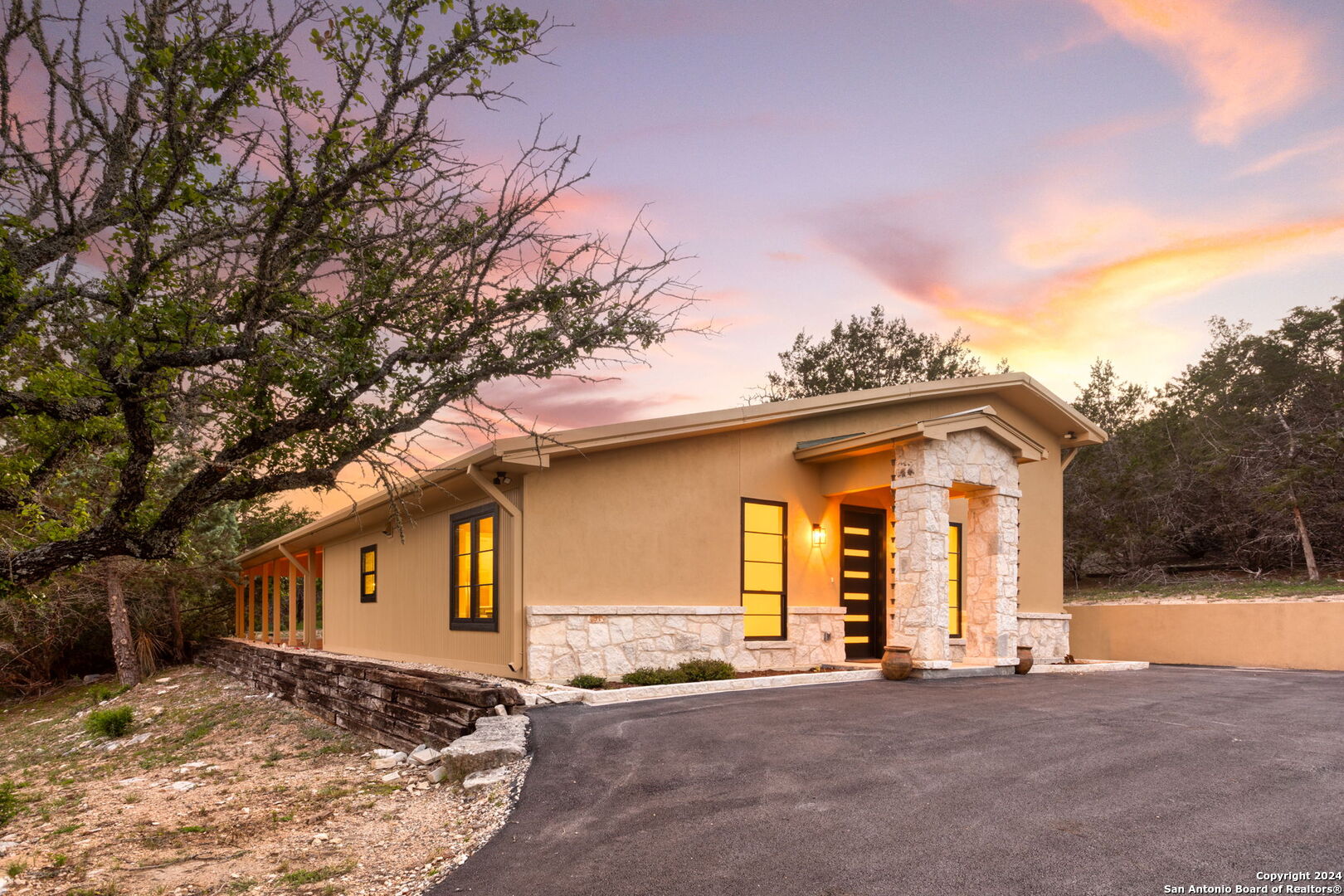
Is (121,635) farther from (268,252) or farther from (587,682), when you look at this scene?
(268,252)

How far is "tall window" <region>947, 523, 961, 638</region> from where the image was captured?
1320 centimetres

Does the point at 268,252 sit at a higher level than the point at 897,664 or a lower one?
higher

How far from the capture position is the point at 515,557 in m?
9.26

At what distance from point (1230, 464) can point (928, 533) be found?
13.5 meters

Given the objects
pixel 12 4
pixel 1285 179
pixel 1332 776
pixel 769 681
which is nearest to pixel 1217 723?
pixel 1332 776

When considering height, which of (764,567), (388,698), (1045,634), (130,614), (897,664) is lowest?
(130,614)

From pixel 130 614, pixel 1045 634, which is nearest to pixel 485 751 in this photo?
pixel 1045 634

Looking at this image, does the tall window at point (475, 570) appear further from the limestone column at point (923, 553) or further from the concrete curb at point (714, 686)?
the limestone column at point (923, 553)

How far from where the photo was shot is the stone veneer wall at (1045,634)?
45.3 feet

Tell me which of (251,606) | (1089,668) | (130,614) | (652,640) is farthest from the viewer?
(251,606)

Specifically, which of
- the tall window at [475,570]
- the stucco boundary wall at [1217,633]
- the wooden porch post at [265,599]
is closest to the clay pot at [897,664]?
the tall window at [475,570]

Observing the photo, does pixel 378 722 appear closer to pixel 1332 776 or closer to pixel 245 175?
pixel 245 175

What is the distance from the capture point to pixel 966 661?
11.2m

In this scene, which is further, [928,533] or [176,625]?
[176,625]
